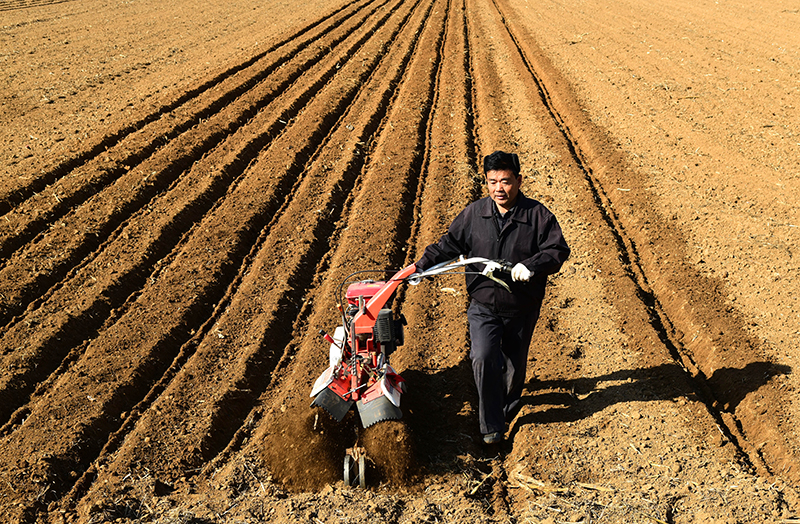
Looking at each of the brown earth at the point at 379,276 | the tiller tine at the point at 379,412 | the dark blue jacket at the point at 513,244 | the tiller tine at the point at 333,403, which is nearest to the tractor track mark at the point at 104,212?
the brown earth at the point at 379,276

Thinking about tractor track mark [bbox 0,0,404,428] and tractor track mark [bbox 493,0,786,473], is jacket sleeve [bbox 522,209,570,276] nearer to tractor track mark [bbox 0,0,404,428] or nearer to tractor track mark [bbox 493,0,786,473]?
tractor track mark [bbox 493,0,786,473]

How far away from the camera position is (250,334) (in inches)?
228

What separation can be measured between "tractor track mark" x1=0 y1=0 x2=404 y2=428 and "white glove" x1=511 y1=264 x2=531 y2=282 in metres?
4.06

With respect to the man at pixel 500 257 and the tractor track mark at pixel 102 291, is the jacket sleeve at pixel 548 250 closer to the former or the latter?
the man at pixel 500 257

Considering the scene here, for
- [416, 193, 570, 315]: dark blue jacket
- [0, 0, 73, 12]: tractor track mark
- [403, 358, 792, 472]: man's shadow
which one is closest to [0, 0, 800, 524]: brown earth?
[403, 358, 792, 472]: man's shadow

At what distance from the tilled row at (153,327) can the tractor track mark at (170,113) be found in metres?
1.76

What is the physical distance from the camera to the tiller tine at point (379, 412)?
4.14m

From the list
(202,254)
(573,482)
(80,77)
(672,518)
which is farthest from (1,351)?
(80,77)

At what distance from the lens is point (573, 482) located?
4109mm

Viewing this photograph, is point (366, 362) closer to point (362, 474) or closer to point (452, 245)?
point (362, 474)

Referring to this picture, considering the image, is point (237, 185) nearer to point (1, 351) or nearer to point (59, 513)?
point (1, 351)

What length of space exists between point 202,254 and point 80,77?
30.0 feet

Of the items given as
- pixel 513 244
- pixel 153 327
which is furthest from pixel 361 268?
pixel 513 244

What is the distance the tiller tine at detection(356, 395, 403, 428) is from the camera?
4.14m
